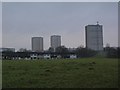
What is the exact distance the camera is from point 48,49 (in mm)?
133875

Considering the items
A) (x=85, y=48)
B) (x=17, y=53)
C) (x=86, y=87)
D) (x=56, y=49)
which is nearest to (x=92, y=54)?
(x=85, y=48)

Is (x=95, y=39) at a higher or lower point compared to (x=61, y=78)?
higher

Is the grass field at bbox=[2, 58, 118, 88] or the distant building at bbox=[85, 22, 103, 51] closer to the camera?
the grass field at bbox=[2, 58, 118, 88]

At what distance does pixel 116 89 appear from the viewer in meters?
11.9

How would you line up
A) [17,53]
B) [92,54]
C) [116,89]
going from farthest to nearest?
[92,54] → [17,53] → [116,89]

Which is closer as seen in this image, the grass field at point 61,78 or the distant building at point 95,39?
the grass field at point 61,78

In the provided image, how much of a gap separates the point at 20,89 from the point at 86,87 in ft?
9.24

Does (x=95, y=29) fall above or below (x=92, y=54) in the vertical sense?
above

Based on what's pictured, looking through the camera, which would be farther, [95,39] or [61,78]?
[95,39]

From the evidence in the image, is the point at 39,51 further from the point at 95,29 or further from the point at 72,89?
the point at 72,89

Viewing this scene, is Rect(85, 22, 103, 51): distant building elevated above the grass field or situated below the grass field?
above

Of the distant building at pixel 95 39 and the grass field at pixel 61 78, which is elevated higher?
the distant building at pixel 95 39

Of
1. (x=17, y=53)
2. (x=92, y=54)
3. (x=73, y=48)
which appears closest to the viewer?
(x=17, y=53)

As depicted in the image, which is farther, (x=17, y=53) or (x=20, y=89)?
(x=17, y=53)
